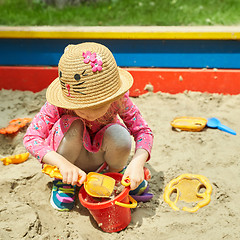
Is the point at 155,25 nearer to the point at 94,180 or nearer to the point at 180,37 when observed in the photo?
the point at 180,37

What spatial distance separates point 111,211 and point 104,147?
26 cm

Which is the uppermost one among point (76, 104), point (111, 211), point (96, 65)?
point (96, 65)

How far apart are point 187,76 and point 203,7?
2.91 ft

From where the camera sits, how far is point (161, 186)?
58.5 inches

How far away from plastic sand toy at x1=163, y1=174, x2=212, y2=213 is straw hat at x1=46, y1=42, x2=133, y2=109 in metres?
0.55

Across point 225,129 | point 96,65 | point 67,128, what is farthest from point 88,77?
point 225,129

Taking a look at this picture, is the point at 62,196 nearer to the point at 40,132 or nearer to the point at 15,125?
the point at 40,132

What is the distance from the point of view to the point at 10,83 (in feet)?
7.60

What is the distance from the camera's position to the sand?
123 cm

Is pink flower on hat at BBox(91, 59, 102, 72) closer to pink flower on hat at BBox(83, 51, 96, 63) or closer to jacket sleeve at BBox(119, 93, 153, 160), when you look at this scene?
pink flower on hat at BBox(83, 51, 96, 63)

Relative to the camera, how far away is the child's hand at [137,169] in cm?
119

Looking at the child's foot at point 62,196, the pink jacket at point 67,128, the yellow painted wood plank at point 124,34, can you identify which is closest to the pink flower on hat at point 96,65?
the pink jacket at point 67,128

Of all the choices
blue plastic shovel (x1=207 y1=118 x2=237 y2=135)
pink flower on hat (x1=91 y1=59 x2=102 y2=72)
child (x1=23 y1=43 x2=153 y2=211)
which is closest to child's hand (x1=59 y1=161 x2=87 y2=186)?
child (x1=23 y1=43 x2=153 y2=211)

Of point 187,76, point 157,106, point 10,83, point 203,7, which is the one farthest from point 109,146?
point 203,7
